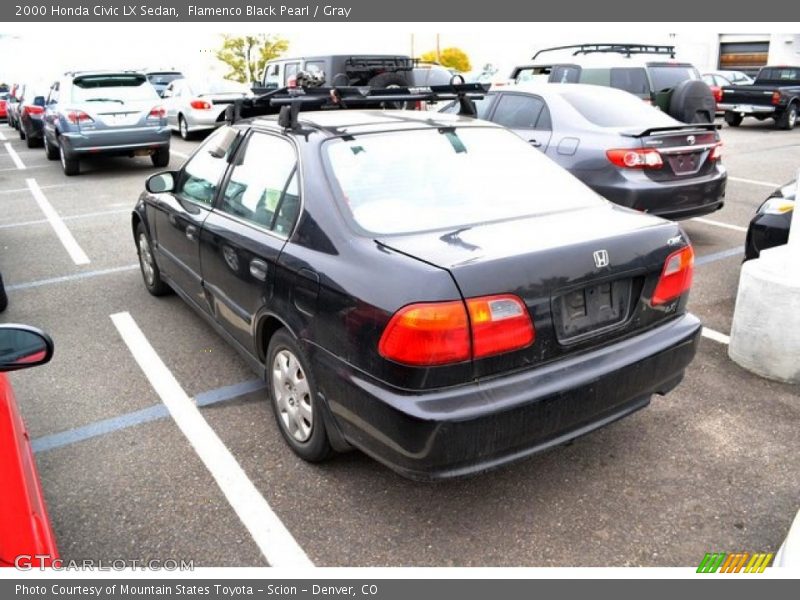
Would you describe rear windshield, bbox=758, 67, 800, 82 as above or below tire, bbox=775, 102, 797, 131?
above

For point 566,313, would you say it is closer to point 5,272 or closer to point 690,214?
point 690,214

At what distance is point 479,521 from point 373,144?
180 centimetres

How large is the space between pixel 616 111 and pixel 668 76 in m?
5.76

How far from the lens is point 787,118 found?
17781 millimetres

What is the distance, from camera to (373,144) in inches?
128

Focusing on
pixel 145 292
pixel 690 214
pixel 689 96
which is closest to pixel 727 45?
pixel 689 96

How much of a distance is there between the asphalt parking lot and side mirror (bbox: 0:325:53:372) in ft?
3.48

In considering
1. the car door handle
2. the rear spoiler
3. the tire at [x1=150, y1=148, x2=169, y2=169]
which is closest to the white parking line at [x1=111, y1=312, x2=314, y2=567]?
the car door handle

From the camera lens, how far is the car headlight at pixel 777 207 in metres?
4.89

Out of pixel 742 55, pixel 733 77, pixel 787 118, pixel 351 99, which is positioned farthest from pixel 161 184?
pixel 742 55

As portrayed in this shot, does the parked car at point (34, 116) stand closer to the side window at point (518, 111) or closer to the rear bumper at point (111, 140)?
the rear bumper at point (111, 140)

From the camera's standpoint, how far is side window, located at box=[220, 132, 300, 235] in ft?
10.3

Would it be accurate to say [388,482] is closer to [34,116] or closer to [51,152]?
[51,152]

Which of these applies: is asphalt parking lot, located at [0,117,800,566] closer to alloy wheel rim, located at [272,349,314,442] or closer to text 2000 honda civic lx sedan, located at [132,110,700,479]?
alloy wheel rim, located at [272,349,314,442]
